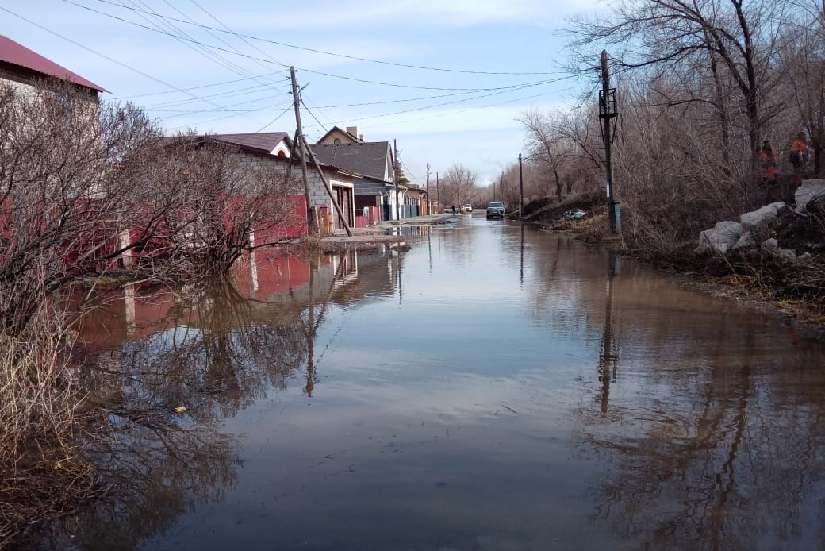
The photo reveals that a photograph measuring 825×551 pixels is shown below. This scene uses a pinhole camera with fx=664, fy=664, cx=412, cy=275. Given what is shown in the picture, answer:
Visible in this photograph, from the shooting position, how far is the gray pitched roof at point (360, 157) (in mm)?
58000

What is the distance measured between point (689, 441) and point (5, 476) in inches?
190

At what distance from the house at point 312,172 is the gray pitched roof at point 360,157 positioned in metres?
16.5

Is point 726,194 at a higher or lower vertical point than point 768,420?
higher

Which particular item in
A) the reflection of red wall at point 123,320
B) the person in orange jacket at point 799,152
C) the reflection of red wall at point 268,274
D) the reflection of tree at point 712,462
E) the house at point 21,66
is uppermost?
the house at point 21,66

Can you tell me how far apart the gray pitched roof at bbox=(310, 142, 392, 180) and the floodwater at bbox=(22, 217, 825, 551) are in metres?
48.1

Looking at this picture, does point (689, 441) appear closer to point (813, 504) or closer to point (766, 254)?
point (813, 504)

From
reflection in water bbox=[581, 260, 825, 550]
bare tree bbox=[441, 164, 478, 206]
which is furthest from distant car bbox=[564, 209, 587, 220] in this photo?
bare tree bbox=[441, 164, 478, 206]

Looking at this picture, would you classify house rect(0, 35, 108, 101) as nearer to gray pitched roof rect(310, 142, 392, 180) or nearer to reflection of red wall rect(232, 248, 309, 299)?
reflection of red wall rect(232, 248, 309, 299)

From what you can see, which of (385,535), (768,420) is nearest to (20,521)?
(385,535)

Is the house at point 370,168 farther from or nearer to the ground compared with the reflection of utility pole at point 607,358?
farther from the ground

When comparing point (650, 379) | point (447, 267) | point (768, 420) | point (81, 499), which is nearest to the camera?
point (81, 499)

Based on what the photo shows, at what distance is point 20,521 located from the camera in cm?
398

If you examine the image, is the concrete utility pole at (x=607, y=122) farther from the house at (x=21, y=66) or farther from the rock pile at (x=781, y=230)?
the house at (x=21, y=66)

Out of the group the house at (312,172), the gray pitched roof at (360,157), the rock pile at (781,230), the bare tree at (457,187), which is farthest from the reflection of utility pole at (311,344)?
the bare tree at (457,187)
